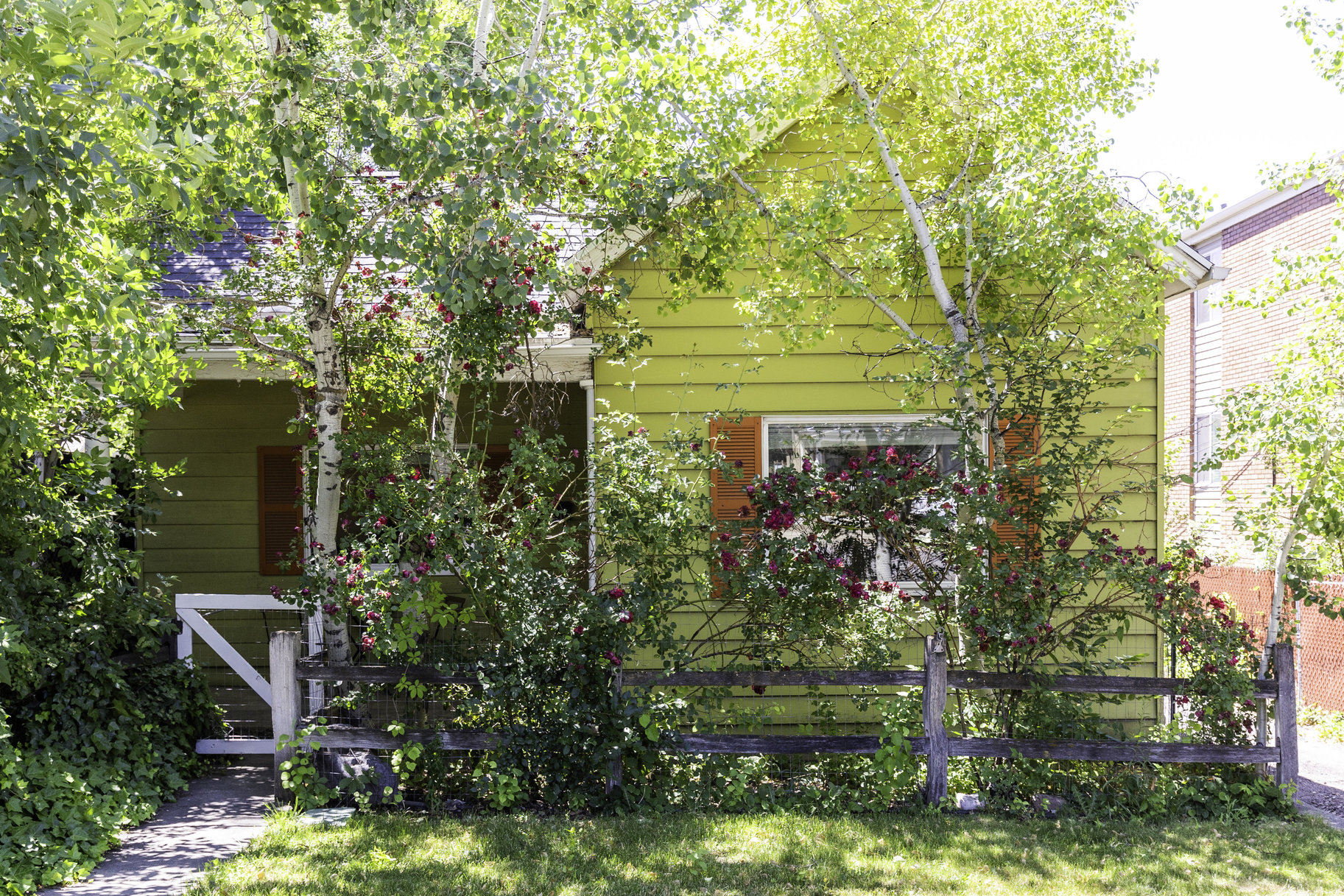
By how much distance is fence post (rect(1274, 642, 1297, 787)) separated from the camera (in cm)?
595

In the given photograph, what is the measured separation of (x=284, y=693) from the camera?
593 cm

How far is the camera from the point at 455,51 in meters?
5.53

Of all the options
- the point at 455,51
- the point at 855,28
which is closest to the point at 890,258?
the point at 855,28

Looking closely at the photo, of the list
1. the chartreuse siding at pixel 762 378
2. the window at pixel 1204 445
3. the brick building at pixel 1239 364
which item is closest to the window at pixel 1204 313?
the brick building at pixel 1239 364

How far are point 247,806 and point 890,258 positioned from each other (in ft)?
17.8

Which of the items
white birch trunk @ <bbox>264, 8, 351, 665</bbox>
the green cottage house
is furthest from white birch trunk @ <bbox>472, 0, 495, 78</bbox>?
the green cottage house

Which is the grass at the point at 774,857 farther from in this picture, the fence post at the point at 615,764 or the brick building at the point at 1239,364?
the brick building at the point at 1239,364

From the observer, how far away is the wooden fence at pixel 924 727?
585 cm

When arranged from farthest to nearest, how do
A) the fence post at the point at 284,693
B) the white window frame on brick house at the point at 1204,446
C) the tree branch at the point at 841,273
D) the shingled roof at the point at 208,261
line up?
the white window frame on brick house at the point at 1204,446 < the shingled roof at the point at 208,261 < the tree branch at the point at 841,273 < the fence post at the point at 284,693

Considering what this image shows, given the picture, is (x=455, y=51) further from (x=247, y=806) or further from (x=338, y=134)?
(x=247, y=806)

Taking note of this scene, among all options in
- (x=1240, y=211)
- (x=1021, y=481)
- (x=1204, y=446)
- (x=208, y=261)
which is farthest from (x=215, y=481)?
(x=1204, y=446)

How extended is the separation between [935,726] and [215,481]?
7.36 meters

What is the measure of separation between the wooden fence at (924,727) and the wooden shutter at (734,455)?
74.6 inches

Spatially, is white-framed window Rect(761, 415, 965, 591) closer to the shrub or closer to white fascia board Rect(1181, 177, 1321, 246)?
the shrub
